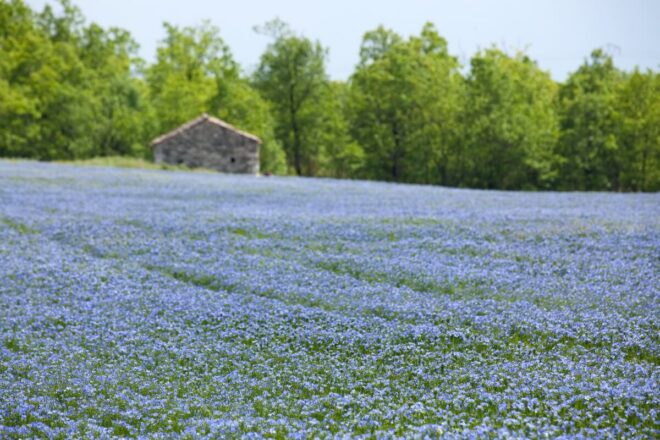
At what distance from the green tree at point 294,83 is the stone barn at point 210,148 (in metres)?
19.5

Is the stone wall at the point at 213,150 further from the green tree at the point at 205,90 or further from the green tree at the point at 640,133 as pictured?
the green tree at the point at 640,133

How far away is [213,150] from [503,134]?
93.3ft

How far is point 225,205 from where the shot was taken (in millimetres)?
24266

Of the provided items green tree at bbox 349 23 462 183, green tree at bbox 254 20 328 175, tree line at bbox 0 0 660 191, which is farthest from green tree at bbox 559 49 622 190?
green tree at bbox 254 20 328 175

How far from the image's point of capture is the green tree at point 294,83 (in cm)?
7869

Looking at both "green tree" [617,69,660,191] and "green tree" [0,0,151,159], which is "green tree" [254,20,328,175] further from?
"green tree" [617,69,660,191]

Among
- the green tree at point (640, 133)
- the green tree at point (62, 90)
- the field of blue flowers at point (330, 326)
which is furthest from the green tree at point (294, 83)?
the field of blue flowers at point (330, 326)

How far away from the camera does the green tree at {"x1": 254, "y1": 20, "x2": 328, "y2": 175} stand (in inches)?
3098

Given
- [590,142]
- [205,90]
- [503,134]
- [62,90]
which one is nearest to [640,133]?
[590,142]

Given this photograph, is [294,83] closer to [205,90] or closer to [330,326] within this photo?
Answer: [205,90]

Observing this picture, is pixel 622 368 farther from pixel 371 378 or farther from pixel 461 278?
pixel 461 278

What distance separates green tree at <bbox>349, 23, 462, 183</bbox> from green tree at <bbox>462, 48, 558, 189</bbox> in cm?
266

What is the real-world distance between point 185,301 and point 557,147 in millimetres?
62952

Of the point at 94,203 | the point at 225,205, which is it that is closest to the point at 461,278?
the point at 225,205
